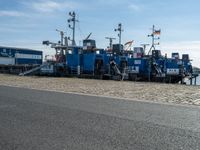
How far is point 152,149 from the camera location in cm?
636

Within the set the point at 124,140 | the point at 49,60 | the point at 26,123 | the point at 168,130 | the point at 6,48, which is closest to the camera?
the point at 124,140

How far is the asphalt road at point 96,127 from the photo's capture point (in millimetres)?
6664

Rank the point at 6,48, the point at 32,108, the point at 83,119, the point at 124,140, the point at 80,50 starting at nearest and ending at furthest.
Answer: the point at 124,140
the point at 83,119
the point at 32,108
the point at 80,50
the point at 6,48

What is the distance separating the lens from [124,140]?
703cm

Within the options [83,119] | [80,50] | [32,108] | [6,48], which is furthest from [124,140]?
[6,48]

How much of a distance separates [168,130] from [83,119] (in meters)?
2.50

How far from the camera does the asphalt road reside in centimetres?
666

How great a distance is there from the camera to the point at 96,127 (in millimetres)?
8352

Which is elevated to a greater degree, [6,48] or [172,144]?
[6,48]

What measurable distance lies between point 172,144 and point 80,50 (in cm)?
3325

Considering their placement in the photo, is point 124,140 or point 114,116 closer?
point 124,140

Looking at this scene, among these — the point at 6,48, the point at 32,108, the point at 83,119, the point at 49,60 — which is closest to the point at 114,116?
the point at 83,119

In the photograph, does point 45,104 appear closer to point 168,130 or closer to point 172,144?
point 168,130

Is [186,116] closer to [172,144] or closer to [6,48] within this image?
[172,144]
